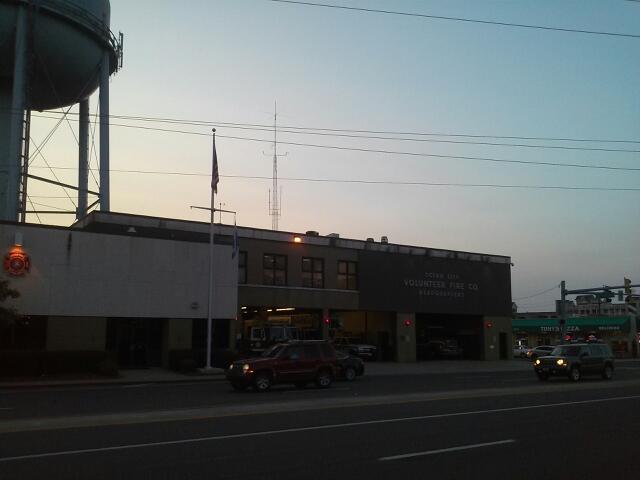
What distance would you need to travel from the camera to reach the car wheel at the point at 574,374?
29.0 metres

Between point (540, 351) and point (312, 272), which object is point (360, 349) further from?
point (540, 351)

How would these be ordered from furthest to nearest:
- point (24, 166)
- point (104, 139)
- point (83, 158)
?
point (83, 158) < point (104, 139) < point (24, 166)

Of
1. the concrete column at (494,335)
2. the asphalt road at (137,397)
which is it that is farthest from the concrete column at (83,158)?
the concrete column at (494,335)

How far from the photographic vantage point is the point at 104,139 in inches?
1459

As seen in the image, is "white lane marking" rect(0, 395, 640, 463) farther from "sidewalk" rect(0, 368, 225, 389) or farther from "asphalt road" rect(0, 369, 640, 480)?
"sidewalk" rect(0, 368, 225, 389)

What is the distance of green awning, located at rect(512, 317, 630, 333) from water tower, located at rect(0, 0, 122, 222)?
66.0 metres

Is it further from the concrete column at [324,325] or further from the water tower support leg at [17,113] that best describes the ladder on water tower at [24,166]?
the concrete column at [324,325]

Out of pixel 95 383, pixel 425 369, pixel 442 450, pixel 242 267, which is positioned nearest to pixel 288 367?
pixel 95 383

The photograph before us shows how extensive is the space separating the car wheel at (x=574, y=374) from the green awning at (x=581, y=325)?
5800 centimetres

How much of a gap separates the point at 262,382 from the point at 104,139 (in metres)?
20.0

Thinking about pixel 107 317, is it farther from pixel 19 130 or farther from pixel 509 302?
pixel 509 302

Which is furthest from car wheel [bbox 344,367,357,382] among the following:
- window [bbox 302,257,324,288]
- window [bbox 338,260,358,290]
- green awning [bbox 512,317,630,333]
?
green awning [bbox 512,317,630,333]

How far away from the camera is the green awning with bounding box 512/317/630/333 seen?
86.9m

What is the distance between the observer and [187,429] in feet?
43.3
